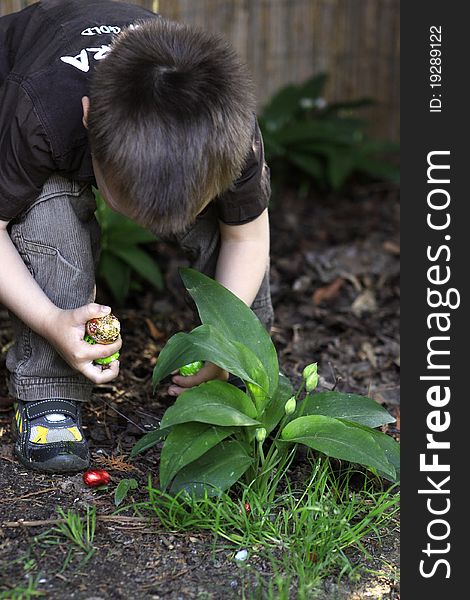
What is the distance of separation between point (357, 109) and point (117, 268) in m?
2.68

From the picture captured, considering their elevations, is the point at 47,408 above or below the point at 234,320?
below

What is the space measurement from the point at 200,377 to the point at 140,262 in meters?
1.31

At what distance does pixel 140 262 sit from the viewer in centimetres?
375

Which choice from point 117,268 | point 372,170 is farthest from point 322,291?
point 372,170

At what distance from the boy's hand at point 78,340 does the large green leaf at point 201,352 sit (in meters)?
0.19

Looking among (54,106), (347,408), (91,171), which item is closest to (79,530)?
(347,408)

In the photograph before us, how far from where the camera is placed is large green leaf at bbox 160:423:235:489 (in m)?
2.15

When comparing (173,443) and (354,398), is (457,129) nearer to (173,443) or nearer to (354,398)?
(354,398)

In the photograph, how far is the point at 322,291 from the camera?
406cm

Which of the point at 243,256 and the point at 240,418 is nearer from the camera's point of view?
the point at 240,418

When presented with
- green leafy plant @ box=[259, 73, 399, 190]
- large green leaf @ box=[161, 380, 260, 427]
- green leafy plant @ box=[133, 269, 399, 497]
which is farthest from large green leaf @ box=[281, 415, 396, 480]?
green leafy plant @ box=[259, 73, 399, 190]

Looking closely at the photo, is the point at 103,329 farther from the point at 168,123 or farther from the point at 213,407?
the point at 168,123

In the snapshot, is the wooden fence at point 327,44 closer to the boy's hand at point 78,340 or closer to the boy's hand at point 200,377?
the boy's hand at point 200,377

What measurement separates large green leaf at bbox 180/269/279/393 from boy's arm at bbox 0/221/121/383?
25cm
